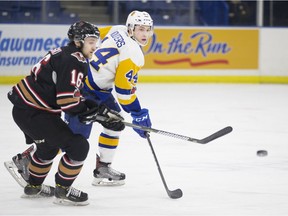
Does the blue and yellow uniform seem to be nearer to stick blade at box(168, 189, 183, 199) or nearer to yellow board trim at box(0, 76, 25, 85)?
stick blade at box(168, 189, 183, 199)

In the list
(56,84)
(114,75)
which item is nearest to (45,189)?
(56,84)

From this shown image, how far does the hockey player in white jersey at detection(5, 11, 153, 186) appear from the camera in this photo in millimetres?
4215

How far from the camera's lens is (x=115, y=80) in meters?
4.25

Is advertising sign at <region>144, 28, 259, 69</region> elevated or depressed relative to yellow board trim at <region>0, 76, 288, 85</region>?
elevated

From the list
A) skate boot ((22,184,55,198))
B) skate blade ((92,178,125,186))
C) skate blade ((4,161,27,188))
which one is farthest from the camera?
skate blade ((92,178,125,186))

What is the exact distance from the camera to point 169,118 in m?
7.18

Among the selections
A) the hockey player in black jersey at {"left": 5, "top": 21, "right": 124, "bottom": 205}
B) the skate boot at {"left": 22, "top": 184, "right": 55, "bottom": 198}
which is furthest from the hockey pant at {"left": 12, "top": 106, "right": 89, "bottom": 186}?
the skate boot at {"left": 22, "top": 184, "right": 55, "bottom": 198}

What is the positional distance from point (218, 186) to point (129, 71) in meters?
0.86

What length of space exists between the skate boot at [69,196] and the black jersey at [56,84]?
1.33ft

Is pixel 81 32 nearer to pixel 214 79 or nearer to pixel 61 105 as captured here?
pixel 61 105

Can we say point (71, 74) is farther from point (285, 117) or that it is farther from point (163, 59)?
point (163, 59)

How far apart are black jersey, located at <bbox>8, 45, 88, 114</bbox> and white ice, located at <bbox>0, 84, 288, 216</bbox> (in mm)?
529

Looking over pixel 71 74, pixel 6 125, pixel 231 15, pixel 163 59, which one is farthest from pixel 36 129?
pixel 231 15

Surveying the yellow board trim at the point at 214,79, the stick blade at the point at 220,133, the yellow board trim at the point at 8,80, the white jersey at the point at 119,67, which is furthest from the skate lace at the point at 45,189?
the yellow board trim at the point at 214,79
